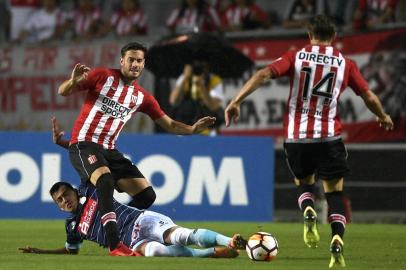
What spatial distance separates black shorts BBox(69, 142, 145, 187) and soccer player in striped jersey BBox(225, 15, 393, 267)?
1.42 m

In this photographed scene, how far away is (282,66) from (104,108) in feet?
5.67

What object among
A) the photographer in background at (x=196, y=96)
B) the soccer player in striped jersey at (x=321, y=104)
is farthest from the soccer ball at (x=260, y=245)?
the photographer in background at (x=196, y=96)

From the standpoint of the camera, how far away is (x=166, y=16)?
19.7 metres

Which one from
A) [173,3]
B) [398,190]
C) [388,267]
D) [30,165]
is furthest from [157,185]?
[388,267]

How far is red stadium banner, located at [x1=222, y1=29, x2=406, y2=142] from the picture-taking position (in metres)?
16.2

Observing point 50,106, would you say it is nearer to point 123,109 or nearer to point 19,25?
point 19,25

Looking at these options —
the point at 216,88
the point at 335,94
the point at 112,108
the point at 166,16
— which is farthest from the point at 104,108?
the point at 166,16

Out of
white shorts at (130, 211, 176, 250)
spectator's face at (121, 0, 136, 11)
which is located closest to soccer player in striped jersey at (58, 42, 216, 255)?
white shorts at (130, 211, 176, 250)

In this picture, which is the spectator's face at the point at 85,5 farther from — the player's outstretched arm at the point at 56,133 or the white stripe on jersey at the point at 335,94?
the white stripe on jersey at the point at 335,94

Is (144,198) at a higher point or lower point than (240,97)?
lower

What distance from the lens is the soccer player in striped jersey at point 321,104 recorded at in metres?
9.29

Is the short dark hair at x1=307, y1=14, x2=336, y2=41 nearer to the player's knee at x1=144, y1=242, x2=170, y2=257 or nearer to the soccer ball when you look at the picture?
the soccer ball

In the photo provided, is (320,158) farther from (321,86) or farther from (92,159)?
(92,159)

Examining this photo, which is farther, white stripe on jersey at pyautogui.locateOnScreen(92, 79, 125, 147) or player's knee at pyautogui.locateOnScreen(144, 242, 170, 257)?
white stripe on jersey at pyautogui.locateOnScreen(92, 79, 125, 147)
